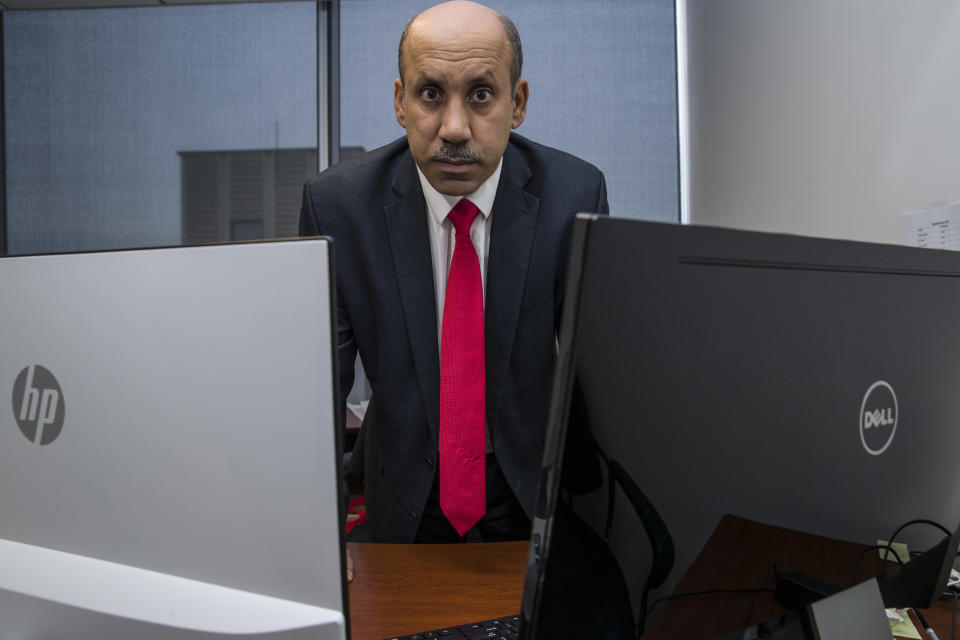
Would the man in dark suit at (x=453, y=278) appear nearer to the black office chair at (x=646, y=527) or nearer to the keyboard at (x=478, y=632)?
the keyboard at (x=478, y=632)

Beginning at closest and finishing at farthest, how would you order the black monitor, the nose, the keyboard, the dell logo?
the black monitor
the dell logo
the keyboard
the nose

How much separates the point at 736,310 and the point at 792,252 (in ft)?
0.22

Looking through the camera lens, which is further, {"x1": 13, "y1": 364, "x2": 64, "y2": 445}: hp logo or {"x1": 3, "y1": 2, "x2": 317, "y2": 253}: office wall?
{"x1": 3, "y1": 2, "x2": 317, "y2": 253}: office wall

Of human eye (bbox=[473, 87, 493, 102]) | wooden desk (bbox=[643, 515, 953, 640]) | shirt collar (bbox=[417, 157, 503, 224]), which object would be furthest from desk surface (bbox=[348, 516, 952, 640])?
human eye (bbox=[473, 87, 493, 102])

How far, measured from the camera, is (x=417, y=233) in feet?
4.01

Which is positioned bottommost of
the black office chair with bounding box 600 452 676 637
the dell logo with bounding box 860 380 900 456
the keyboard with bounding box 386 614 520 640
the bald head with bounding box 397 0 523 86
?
the keyboard with bounding box 386 614 520 640

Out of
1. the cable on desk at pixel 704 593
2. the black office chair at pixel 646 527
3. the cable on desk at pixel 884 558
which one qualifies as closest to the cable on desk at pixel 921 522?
the cable on desk at pixel 884 558

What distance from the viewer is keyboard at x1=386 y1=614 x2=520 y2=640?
28.9 inches

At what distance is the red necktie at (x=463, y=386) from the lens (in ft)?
3.58

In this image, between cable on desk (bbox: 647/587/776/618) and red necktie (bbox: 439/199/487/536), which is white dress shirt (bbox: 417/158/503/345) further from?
cable on desk (bbox: 647/587/776/618)

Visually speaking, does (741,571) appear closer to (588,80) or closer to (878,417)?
(878,417)

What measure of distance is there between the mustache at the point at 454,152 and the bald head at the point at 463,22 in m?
0.18

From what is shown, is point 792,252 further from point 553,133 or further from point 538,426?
point 553,133

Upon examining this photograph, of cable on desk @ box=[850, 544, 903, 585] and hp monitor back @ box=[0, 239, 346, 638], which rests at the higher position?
hp monitor back @ box=[0, 239, 346, 638]
